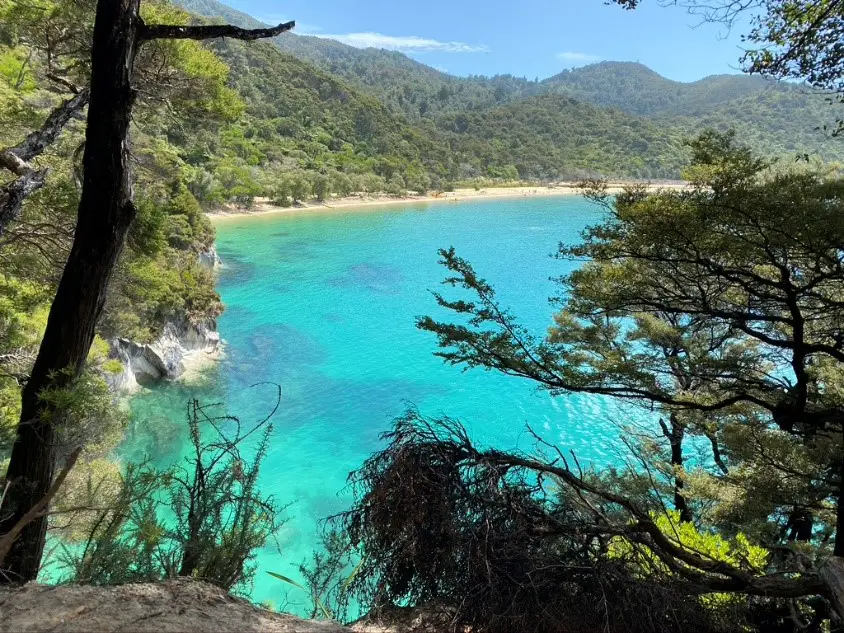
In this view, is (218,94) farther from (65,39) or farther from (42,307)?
(42,307)

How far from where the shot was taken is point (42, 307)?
6516 mm

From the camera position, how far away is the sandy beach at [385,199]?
5031 cm

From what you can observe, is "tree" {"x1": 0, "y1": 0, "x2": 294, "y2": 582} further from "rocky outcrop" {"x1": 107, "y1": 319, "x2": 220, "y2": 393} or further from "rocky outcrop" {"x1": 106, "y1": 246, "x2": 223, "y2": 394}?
"rocky outcrop" {"x1": 107, "y1": 319, "x2": 220, "y2": 393}

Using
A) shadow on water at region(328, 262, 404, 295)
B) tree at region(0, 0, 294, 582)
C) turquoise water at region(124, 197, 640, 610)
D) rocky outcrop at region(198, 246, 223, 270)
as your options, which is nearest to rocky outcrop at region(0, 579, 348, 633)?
tree at region(0, 0, 294, 582)

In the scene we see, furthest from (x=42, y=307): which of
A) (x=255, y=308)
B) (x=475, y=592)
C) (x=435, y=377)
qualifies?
(x=255, y=308)

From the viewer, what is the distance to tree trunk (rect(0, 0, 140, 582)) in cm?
267

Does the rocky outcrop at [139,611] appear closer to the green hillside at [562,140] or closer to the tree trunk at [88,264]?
the tree trunk at [88,264]

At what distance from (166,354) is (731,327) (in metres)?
15.0

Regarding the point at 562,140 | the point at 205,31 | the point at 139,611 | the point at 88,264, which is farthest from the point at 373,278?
the point at 562,140

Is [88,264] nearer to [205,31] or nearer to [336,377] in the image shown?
[205,31]

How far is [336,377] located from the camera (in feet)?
54.5

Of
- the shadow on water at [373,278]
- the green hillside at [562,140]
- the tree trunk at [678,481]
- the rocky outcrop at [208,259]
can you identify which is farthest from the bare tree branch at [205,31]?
the green hillside at [562,140]

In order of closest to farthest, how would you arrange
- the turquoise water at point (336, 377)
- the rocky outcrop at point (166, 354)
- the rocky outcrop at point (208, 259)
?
the turquoise water at point (336, 377) → the rocky outcrop at point (166, 354) → the rocky outcrop at point (208, 259)

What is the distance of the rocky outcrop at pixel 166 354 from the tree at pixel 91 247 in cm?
1061
